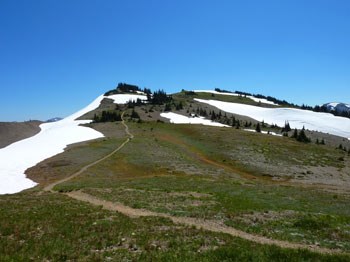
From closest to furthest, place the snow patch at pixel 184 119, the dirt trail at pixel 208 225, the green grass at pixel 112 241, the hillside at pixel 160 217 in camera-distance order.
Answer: the green grass at pixel 112 241
the hillside at pixel 160 217
the dirt trail at pixel 208 225
the snow patch at pixel 184 119

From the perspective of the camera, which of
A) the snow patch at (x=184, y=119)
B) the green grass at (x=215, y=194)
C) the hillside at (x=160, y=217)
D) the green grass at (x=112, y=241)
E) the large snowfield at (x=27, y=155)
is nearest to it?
the green grass at (x=112, y=241)

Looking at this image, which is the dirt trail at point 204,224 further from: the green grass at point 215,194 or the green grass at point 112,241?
the green grass at point 112,241

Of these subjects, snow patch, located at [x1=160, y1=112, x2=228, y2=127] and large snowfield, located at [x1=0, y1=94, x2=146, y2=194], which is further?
snow patch, located at [x1=160, y1=112, x2=228, y2=127]

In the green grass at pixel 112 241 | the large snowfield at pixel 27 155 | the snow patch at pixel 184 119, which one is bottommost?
the large snowfield at pixel 27 155

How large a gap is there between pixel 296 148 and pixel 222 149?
24586 mm

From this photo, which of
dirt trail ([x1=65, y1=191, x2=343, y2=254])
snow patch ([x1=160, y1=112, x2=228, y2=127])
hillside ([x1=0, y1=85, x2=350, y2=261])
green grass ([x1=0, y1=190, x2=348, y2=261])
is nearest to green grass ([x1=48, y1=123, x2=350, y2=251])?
hillside ([x1=0, y1=85, x2=350, y2=261])

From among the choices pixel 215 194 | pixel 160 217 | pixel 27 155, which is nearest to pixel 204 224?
pixel 160 217

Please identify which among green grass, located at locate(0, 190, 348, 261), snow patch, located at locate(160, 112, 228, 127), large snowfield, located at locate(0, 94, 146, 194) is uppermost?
snow patch, located at locate(160, 112, 228, 127)

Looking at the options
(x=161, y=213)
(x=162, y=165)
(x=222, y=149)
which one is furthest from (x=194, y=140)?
(x=161, y=213)

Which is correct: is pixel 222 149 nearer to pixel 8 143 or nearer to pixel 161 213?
pixel 8 143

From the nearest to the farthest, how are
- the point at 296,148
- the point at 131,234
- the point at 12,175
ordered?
the point at 131,234, the point at 12,175, the point at 296,148

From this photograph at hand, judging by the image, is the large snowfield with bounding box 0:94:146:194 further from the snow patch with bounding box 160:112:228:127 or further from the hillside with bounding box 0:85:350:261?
the snow patch with bounding box 160:112:228:127

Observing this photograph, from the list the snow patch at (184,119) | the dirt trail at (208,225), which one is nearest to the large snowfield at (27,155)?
the dirt trail at (208,225)

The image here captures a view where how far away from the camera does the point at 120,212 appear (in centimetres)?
2509
